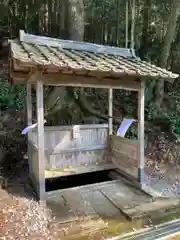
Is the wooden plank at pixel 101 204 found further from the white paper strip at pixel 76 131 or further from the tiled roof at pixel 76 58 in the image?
the tiled roof at pixel 76 58

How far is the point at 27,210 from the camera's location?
336 centimetres

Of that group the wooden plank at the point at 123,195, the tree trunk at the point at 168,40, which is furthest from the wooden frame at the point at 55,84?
the tree trunk at the point at 168,40

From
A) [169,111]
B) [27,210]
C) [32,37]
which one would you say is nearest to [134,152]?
[27,210]

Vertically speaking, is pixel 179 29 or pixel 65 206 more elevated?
pixel 179 29

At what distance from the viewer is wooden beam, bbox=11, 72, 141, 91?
3824mm

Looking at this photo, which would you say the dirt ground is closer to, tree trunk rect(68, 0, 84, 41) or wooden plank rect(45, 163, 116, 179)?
wooden plank rect(45, 163, 116, 179)

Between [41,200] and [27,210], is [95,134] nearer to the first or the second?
[41,200]

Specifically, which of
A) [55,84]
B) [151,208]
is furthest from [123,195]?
[55,84]

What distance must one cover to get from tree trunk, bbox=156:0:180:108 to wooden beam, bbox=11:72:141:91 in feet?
12.7

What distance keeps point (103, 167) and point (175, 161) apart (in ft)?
7.76

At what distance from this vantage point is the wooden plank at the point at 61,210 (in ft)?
10.8

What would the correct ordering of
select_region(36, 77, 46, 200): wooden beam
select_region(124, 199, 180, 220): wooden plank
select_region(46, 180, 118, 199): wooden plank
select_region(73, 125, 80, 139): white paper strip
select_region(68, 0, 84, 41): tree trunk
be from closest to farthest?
1. select_region(124, 199, 180, 220): wooden plank
2. select_region(36, 77, 46, 200): wooden beam
3. select_region(46, 180, 118, 199): wooden plank
4. select_region(73, 125, 80, 139): white paper strip
5. select_region(68, 0, 84, 41): tree trunk

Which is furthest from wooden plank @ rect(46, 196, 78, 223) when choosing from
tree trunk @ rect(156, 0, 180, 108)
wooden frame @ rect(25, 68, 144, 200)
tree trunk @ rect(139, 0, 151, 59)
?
tree trunk @ rect(139, 0, 151, 59)

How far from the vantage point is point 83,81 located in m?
4.11
